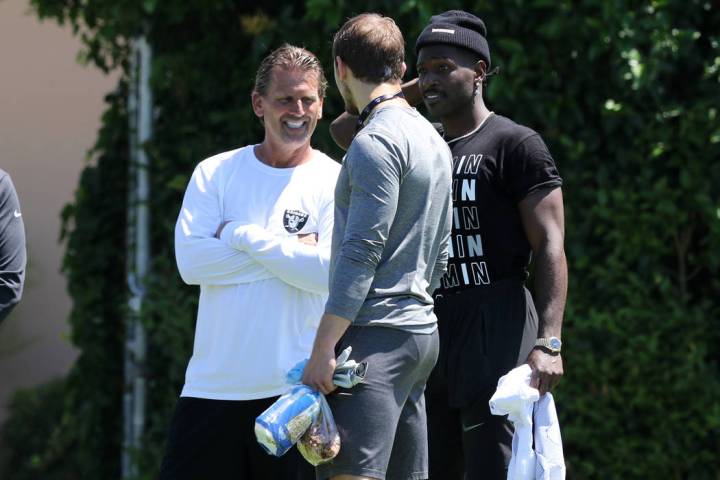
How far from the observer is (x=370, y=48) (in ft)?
11.0

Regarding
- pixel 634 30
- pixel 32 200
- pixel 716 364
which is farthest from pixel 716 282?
pixel 32 200

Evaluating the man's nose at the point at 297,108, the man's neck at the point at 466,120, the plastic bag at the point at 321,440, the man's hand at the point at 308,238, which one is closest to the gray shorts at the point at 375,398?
the plastic bag at the point at 321,440

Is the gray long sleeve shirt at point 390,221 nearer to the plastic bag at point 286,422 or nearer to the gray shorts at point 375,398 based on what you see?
the gray shorts at point 375,398

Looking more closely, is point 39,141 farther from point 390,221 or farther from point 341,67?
point 390,221

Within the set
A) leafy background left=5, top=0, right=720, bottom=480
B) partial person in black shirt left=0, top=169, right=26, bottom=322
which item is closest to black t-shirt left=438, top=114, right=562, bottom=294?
partial person in black shirt left=0, top=169, right=26, bottom=322

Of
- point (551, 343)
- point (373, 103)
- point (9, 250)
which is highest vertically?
point (373, 103)

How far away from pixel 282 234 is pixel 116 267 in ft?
9.46

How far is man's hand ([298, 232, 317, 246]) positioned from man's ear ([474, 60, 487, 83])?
74 centimetres

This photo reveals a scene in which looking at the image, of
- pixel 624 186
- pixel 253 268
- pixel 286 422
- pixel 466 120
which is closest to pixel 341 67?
pixel 466 120

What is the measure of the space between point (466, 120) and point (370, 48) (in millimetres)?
651

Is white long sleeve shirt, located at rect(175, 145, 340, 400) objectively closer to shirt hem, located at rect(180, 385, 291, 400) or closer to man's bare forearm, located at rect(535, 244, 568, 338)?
shirt hem, located at rect(180, 385, 291, 400)

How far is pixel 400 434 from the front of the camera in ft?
11.2

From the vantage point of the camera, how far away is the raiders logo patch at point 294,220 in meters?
3.90

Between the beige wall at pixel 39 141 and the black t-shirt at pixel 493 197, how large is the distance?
184 inches
